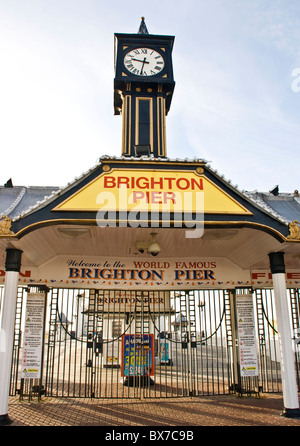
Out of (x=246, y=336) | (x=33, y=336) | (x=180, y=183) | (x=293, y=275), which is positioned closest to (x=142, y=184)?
(x=180, y=183)

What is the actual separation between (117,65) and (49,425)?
39.0ft

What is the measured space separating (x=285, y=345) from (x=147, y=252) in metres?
4.21

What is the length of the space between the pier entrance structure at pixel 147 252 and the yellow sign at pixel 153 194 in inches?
0.9

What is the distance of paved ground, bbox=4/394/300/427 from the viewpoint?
7.53 metres

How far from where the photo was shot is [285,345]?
7887 mm

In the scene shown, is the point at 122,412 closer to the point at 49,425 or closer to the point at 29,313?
the point at 49,425

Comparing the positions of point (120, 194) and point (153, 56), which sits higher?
point (153, 56)

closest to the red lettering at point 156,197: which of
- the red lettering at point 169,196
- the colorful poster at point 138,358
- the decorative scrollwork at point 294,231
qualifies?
the red lettering at point 169,196

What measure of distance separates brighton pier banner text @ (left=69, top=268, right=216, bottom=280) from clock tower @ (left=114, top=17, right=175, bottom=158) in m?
4.12

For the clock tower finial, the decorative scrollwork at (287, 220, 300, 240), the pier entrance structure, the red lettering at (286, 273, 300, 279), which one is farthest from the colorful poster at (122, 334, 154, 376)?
the clock tower finial

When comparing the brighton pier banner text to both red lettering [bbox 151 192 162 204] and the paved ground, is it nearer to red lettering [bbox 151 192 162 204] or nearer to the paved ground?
the paved ground

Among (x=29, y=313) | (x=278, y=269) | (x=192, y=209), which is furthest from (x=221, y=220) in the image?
(x=29, y=313)

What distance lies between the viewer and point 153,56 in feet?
45.4

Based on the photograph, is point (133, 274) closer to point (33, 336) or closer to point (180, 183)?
point (33, 336)
